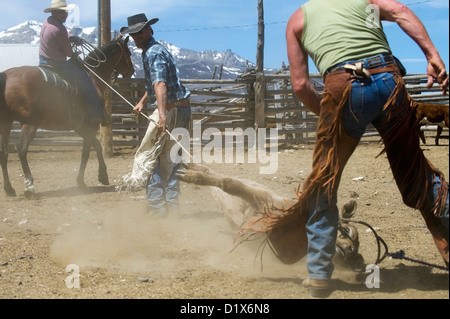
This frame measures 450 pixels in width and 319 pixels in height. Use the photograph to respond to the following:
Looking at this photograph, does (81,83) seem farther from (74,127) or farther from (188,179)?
(188,179)

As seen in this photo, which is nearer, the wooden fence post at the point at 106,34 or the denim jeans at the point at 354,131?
the denim jeans at the point at 354,131

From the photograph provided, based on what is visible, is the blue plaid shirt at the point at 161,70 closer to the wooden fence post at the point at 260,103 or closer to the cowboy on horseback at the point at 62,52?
the cowboy on horseback at the point at 62,52

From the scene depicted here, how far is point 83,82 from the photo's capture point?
7328mm

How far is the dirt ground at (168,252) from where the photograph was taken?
322cm

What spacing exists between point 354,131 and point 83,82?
525 centimetres

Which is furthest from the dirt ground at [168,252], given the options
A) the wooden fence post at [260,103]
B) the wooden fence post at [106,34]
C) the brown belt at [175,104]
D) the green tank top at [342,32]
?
the wooden fence post at [260,103]

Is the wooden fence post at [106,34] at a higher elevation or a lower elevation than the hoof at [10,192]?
higher

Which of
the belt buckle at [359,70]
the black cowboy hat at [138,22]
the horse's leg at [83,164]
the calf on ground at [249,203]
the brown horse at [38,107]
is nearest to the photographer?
the belt buckle at [359,70]

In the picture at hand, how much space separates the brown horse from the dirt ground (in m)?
0.62

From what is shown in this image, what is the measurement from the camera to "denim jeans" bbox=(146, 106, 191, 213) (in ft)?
17.6

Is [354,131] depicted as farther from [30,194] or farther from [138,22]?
[30,194]

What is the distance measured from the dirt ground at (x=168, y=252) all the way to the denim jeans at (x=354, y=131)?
0.24 m

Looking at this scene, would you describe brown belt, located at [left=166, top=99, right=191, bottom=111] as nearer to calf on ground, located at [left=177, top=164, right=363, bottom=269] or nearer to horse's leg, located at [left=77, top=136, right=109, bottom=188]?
calf on ground, located at [left=177, top=164, right=363, bottom=269]

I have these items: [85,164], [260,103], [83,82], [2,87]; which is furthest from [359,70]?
[260,103]
